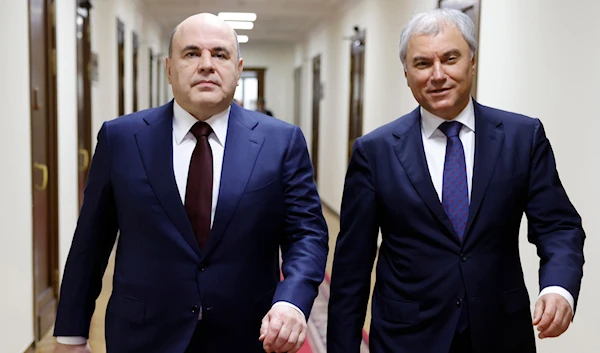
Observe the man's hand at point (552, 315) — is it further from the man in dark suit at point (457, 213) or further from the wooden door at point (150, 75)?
the wooden door at point (150, 75)

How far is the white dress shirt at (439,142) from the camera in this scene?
1873 mm

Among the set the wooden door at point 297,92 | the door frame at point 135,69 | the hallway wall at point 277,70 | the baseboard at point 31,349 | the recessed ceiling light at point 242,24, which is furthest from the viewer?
the hallway wall at point 277,70

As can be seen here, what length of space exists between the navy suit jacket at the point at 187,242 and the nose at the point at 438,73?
0.39m

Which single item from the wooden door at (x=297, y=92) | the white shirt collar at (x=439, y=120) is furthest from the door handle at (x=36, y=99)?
the wooden door at (x=297, y=92)

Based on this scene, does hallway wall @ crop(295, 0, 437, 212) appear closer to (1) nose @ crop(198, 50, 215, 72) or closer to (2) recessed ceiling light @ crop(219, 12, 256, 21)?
(2) recessed ceiling light @ crop(219, 12, 256, 21)

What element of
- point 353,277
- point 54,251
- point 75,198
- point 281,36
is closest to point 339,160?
point 75,198

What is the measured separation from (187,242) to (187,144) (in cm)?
26

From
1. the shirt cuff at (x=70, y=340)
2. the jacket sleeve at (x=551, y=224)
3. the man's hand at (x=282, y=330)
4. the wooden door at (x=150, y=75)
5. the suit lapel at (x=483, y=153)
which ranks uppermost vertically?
the wooden door at (x=150, y=75)

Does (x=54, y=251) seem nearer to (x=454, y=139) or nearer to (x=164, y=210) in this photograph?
(x=164, y=210)

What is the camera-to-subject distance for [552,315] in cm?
168

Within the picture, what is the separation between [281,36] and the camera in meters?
16.3

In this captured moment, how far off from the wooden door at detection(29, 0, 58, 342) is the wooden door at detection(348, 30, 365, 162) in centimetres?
466

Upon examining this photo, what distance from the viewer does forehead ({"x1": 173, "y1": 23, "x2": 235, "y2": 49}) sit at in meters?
1.84

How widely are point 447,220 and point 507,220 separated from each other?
0.49ft
